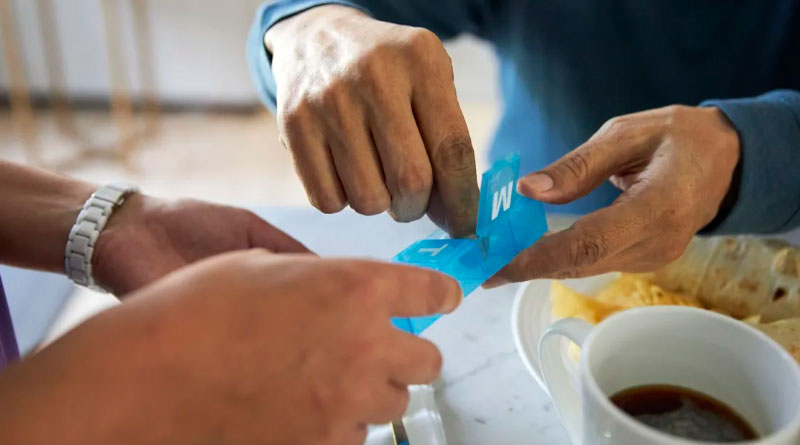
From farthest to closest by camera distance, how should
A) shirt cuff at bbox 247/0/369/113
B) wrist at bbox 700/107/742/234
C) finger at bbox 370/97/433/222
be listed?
shirt cuff at bbox 247/0/369/113 < wrist at bbox 700/107/742/234 < finger at bbox 370/97/433/222

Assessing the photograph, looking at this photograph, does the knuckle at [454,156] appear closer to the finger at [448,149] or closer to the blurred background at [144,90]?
the finger at [448,149]

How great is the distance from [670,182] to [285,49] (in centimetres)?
38

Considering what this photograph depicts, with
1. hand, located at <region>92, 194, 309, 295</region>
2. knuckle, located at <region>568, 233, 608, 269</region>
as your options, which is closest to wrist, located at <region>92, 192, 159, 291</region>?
hand, located at <region>92, 194, 309, 295</region>

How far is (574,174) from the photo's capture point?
0.59 metres

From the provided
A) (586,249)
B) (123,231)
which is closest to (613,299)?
(586,249)

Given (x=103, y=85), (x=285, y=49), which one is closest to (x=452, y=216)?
(x=285, y=49)

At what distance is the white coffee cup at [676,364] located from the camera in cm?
41

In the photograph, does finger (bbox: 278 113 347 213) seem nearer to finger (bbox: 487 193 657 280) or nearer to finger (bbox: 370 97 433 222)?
finger (bbox: 370 97 433 222)

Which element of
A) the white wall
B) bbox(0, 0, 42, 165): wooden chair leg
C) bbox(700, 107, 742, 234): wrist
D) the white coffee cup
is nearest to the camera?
the white coffee cup

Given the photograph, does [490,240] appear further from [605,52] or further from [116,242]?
[605,52]

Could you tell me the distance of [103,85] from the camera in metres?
2.69

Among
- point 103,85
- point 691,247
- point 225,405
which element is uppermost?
point 225,405

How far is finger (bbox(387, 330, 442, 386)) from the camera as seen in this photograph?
355 mm

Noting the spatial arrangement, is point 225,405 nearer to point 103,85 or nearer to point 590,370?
point 590,370
